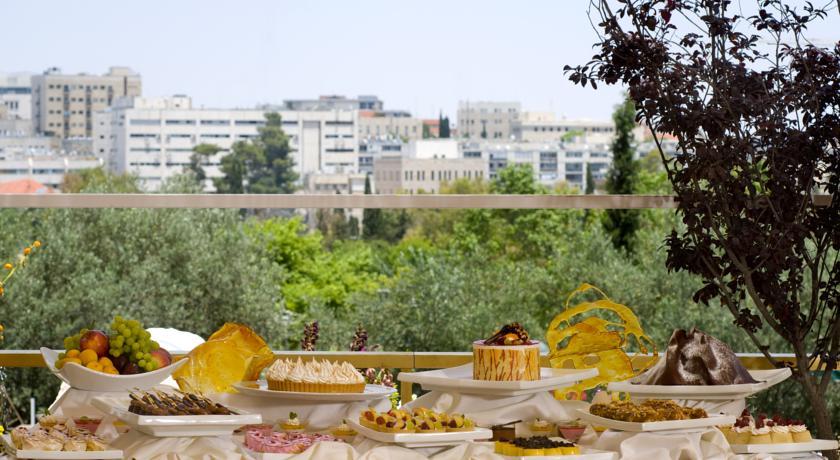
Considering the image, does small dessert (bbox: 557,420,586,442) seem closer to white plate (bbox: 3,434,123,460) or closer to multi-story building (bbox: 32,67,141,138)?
white plate (bbox: 3,434,123,460)

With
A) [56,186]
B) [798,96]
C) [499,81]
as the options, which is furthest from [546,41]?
[798,96]

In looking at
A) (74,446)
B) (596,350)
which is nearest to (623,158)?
(596,350)

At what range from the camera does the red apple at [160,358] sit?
232 cm

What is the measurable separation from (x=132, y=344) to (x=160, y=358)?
0.24ft

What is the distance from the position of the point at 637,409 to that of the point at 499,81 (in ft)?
229

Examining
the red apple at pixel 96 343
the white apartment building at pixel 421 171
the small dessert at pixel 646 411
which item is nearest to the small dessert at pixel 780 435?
the small dessert at pixel 646 411

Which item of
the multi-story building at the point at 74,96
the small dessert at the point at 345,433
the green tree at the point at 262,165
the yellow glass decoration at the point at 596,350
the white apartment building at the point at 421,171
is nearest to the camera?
the small dessert at the point at 345,433

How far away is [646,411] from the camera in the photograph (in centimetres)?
212

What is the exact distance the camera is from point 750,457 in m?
2.14

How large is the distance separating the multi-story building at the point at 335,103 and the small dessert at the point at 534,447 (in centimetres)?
6783

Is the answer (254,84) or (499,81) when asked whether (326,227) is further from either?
(499,81)

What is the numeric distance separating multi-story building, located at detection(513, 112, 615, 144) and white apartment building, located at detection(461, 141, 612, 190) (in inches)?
23.4

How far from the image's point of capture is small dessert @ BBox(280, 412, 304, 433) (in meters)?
2.19

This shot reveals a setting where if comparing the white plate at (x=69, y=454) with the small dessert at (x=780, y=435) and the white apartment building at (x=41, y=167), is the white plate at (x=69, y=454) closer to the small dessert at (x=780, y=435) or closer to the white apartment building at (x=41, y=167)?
the small dessert at (x=780, y=435)
